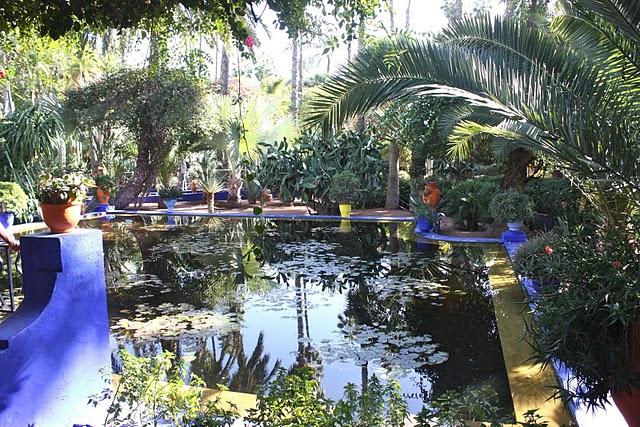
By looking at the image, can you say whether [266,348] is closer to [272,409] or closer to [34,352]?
[34,352]

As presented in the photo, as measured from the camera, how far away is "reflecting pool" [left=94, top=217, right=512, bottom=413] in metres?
4.75

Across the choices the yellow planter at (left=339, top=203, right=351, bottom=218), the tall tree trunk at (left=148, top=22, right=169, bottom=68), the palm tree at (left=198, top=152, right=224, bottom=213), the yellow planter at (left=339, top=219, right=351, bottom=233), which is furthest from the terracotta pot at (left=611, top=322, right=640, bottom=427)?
the palm tree at (left=198, top=152, right=224, bottom=213)

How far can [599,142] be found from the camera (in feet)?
10.1

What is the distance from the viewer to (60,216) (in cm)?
329

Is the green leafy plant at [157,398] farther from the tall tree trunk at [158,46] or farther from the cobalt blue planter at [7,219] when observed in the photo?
the cobalt blue planter at [7,219]

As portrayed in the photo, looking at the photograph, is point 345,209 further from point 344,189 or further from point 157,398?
point 157,398

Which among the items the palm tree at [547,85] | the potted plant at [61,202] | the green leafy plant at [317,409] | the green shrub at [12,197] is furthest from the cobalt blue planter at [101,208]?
the green leafy plant at [317,409]

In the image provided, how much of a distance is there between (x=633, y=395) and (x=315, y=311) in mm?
4155

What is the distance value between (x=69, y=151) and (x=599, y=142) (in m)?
22.3

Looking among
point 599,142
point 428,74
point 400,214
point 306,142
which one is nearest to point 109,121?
point 306,142

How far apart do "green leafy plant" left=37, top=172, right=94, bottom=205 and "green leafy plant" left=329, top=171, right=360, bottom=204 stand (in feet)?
40.9

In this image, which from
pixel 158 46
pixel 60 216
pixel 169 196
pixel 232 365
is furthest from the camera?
pixel 169 196

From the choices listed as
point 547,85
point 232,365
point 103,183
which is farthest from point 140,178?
point 547,85

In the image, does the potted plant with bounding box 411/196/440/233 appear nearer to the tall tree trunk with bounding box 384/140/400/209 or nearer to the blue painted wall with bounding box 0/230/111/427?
the tall tree trunk with bounding box 384/140/400/209
